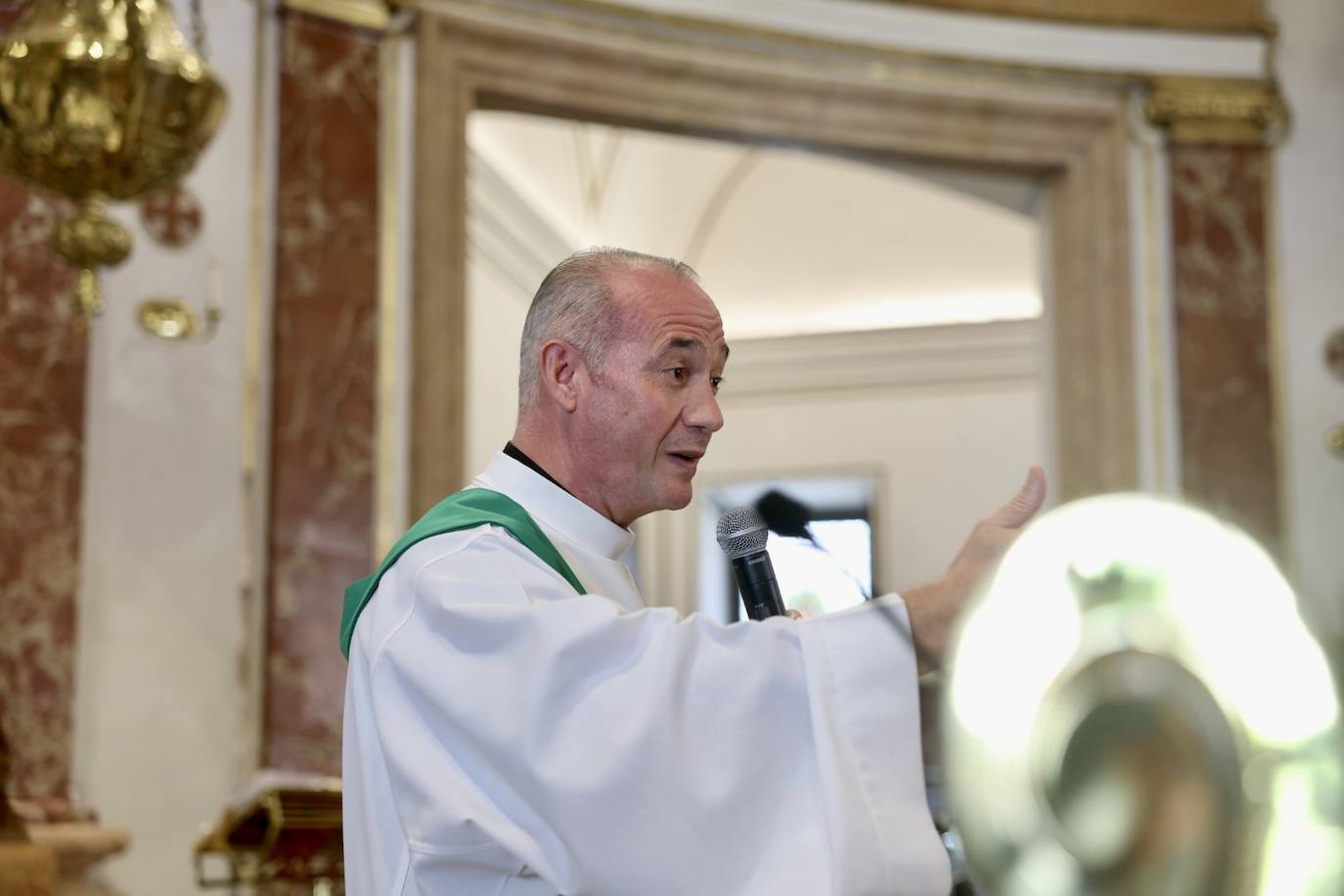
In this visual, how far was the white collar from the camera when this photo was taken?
279cm

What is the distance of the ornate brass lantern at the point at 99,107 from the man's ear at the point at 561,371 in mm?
2527

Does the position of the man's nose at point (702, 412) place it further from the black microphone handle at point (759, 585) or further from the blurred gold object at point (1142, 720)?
the blurred gold object at point (1142, 720)

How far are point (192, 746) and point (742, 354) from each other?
859 cm

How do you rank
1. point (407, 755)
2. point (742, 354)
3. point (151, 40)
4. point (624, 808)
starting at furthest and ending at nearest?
point (742, 354) → point (151, 40) → point (407, 755) → point (624, 808)

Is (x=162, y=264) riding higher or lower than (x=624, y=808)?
higher

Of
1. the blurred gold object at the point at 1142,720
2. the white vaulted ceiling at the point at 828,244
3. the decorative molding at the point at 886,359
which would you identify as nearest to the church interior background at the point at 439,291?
the white vaulted ceiling at the point at 828,244

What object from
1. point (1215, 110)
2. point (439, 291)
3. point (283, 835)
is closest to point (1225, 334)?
Answer: point (1215, 110)

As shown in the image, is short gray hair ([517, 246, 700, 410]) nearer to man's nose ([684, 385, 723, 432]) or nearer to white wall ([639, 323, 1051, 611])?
man's nose ([684, 385, 723, 432])

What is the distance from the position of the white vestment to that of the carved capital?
6.42 metres

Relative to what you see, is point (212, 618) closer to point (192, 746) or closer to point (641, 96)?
point (192, 746)

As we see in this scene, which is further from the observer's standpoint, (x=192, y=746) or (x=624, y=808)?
(x=192, y=746)

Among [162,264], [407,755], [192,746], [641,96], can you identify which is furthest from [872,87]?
[407,755]

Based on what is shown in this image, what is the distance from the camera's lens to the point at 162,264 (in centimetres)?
586

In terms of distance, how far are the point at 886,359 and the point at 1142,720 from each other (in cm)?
1240
